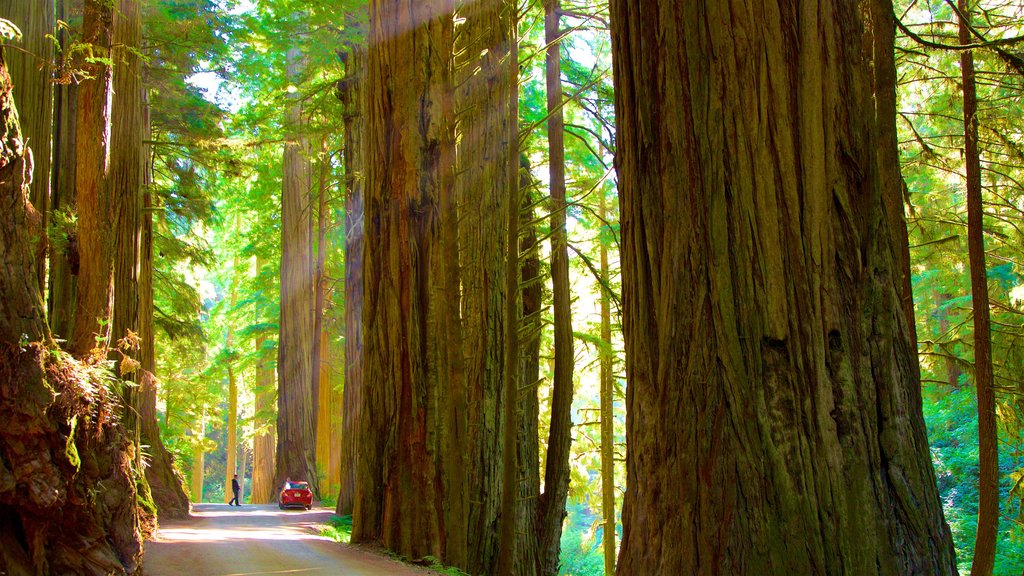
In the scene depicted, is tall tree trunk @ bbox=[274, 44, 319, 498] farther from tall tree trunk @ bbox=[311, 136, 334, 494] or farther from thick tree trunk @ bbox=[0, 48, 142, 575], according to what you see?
thick tree trunk @ bbox=[0, 48, 142, 575]

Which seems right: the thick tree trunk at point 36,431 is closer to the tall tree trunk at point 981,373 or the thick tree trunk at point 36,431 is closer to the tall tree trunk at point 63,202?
the tall tree trunk at point 63,202

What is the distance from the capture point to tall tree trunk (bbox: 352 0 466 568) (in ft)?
34.0

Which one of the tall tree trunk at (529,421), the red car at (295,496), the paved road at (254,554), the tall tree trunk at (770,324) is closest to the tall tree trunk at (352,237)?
the red car at (295,496)

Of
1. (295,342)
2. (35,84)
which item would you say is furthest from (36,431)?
(295,342)

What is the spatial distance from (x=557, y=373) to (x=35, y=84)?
27.3 ft

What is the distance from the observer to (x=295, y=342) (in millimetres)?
24516

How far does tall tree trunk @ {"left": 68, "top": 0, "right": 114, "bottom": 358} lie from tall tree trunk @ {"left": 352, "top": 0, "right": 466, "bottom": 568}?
3.24 m

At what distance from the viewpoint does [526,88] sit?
63.4ft

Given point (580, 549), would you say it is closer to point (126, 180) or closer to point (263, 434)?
point (263, 434)

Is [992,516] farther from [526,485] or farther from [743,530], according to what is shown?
[743,530]

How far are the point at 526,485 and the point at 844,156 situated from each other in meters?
9.89

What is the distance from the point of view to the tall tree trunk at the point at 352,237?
1821 centimetres

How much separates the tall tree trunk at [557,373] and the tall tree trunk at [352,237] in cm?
548

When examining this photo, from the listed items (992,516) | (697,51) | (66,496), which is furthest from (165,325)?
(697,51)
